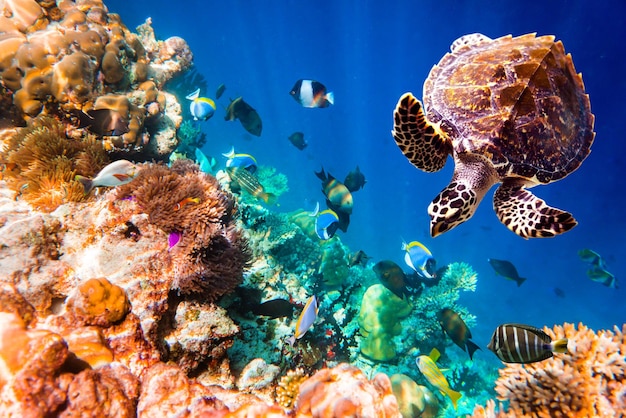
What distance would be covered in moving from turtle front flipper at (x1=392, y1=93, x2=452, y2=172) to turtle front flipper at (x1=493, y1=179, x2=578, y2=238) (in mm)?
804

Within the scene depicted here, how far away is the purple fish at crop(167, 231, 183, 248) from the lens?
262cm

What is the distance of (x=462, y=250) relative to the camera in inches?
1751

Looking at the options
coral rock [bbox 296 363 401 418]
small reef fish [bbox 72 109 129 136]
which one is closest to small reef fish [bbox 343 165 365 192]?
small reef fish [bbox 72 109 129 136]

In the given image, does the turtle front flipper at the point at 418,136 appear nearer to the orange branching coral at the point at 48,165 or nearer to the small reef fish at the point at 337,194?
the small reef fish at the point at 337,194

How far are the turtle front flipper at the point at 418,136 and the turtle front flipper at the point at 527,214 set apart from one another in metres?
0.80

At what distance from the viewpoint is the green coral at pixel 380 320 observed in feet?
20.0

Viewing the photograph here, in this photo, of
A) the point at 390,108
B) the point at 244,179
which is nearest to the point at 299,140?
the point at 244,179

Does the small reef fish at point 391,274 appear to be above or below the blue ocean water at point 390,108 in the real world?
below

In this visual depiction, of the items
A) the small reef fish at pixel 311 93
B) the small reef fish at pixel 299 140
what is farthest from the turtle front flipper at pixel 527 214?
the small reef fish at pixel 299 140

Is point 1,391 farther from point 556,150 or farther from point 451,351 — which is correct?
point 451,351

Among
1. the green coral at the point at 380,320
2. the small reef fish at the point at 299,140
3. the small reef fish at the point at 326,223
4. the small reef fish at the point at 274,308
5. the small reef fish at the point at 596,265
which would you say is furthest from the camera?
the small reef fish at the point at 596,265

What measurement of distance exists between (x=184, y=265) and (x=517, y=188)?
3.61 metres

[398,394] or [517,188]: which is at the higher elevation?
[517,188]

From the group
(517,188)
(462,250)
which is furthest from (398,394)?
(462,250)
